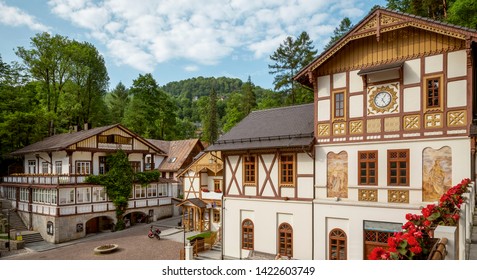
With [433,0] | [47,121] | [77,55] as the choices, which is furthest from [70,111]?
[433,0]

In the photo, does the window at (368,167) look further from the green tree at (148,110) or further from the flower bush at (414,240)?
the green tree at (148,110)

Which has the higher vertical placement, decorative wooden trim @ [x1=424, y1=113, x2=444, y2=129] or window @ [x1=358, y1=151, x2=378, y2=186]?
decorative wooden trim @ [x1=424, y1=113, x2=444, y2=129]

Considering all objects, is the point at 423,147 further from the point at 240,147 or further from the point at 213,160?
the point at 213,160

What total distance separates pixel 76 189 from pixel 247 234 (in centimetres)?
1313

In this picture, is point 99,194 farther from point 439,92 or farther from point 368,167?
point 439,92

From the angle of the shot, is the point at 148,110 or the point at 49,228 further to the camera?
the point at 148,110

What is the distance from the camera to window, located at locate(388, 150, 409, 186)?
9992 mm

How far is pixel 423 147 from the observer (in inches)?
384

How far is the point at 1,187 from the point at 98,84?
40.9 feet

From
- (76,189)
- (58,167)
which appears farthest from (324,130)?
(58,167)

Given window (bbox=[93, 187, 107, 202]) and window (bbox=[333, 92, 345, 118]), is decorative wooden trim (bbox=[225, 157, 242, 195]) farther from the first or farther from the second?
window (bbox=[93, 187, 107, 202])

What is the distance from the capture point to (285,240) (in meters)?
12.1

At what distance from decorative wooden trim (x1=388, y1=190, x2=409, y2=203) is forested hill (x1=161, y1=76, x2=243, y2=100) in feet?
181

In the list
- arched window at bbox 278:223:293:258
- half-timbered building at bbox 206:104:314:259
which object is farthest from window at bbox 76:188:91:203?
arched window at bbox 278:223:293:258
